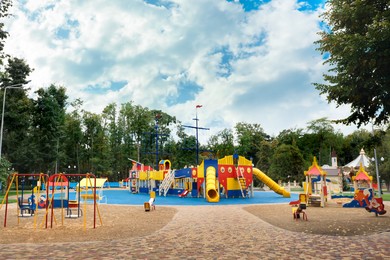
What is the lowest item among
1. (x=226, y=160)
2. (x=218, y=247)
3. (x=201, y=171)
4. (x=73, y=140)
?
(x=218, y=247)

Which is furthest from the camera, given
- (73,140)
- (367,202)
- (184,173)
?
(73,140)

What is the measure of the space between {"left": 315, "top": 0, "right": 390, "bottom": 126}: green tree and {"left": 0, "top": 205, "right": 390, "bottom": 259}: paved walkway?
480 centimetres

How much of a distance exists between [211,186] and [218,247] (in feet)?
66.6

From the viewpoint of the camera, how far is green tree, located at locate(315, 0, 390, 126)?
34.3 feet

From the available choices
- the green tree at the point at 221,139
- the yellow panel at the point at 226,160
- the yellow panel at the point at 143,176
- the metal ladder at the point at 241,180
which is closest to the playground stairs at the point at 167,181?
the yellow panel at the point at 143,176

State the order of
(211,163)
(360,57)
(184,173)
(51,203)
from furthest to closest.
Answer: (184,173) → (211,163) → (51,203) → (360,57)

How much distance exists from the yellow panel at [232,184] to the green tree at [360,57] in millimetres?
20770

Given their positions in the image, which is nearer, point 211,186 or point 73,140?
point 211,186

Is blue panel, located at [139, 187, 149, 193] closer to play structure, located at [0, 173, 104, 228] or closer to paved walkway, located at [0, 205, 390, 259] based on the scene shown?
play structure, located at [0, 173, 104, 228]

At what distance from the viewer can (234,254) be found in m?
7.83

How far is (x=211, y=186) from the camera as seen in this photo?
94.9 ft

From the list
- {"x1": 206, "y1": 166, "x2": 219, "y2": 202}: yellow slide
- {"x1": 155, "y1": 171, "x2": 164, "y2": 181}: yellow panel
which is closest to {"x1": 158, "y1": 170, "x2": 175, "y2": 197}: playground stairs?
{"x1": 155, "y1": 171, "x2": 164, "y2": 181}: yellow panel

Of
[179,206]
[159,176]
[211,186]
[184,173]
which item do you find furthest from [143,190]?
[179,206]

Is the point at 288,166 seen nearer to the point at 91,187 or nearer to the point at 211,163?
the point at 211,163
